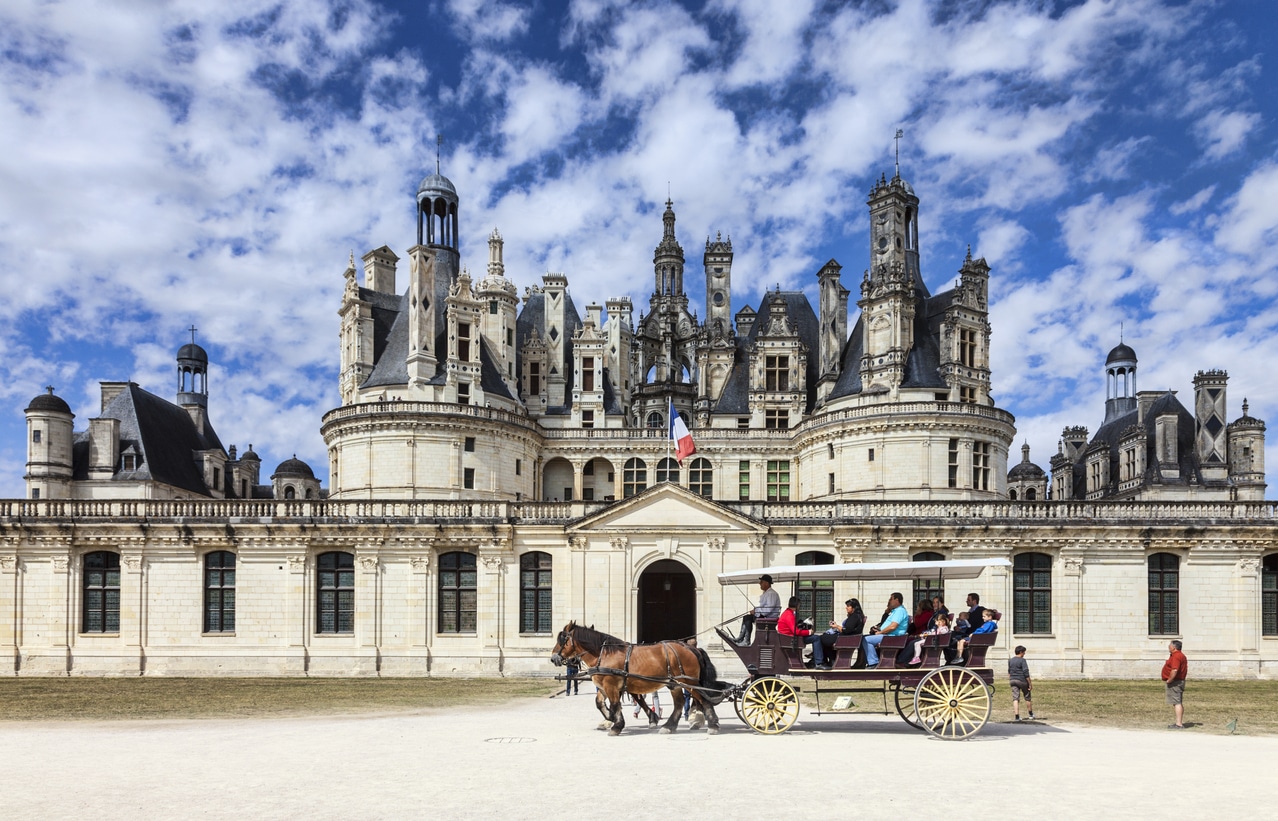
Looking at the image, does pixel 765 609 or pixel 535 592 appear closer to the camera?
pixel 765 609

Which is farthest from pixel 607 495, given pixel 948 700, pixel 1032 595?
pixel 948 700

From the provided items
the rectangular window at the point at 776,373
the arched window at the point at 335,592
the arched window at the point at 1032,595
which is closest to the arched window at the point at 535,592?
the arched window at the point at 335,592

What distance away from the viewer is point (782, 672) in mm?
16859

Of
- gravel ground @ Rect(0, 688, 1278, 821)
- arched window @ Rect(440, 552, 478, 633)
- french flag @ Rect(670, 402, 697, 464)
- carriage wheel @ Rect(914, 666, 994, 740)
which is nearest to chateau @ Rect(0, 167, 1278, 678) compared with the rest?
arched window @ Rect(440, 552, 478, 633)

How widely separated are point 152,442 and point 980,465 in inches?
1741

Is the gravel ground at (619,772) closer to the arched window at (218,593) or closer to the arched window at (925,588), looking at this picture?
the arched window at (925,588)

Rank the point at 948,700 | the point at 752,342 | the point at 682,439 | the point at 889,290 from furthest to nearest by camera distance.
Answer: the point at 752,342, the point at 889,290, the point at 682,439, the point at 948,700

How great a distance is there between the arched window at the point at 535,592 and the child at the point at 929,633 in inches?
781

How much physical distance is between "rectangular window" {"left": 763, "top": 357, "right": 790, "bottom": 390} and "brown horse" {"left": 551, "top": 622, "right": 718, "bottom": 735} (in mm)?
36912

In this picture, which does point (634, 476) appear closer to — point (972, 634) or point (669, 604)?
point (669, 604)

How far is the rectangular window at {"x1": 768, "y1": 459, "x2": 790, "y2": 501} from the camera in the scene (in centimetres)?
5238

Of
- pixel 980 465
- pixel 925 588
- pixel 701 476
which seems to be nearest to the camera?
pixel 925 588

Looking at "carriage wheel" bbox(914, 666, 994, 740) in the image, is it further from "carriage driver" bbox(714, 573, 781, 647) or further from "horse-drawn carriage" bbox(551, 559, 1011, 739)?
"carriage driver" bbox(714, 573, 781, 647)

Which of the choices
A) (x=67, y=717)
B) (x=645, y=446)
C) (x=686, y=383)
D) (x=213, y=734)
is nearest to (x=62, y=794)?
(x=213, y=734)
